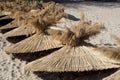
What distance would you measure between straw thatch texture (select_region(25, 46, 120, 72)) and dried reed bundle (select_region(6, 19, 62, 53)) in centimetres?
64

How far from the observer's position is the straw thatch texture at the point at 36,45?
6090mm

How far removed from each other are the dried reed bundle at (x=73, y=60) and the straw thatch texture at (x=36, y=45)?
0.45 metres

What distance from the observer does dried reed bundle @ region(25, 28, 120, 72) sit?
16.0ft

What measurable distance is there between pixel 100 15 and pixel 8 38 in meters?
5.64

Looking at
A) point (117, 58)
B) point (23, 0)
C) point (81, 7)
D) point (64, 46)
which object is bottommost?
point (81, 7)

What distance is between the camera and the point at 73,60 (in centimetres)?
506

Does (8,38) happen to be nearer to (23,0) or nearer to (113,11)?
(23,0)

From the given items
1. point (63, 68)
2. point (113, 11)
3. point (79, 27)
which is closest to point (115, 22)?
point (113, 11)

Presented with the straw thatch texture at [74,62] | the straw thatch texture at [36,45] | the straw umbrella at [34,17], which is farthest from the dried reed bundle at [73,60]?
the straw umbrella at [34,17]

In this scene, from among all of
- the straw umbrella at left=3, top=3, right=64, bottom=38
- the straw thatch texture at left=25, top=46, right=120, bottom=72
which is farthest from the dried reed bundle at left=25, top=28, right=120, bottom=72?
the straw umbrella at left=3, top=3, right=64, bottom=38

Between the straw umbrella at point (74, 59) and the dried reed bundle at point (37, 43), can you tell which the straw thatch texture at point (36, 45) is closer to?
the dried reed bundle at point (37, 43)

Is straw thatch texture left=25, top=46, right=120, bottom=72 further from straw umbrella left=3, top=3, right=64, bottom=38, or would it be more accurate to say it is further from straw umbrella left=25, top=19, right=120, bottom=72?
straw umbrella left=3, top=3, right=64, bottom=38

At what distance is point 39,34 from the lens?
6691 mm

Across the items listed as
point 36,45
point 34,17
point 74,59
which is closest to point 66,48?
point 74,59
